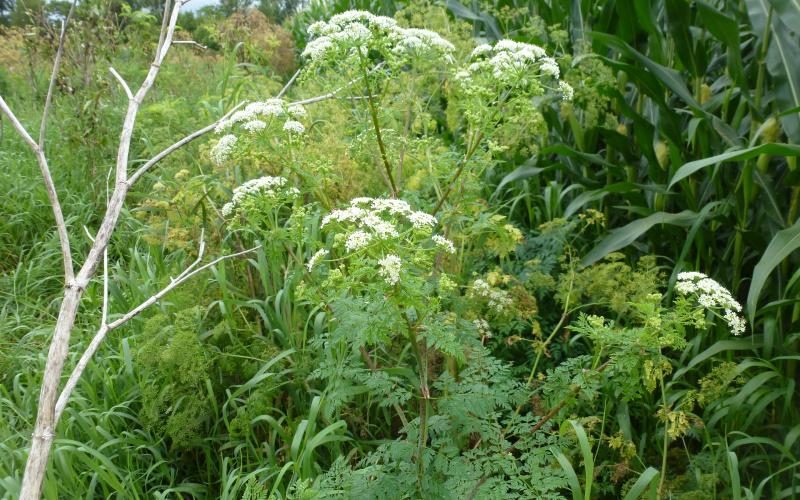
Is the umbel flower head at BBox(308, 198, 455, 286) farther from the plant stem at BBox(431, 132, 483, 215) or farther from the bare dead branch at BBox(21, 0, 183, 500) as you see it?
the plant stem at BBox(431, 132, 483, 215)

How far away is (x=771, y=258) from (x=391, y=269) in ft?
5.64

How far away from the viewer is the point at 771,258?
8.32 ft

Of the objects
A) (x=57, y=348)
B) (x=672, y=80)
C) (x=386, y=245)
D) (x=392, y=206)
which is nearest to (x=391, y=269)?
(x=386, y=245)

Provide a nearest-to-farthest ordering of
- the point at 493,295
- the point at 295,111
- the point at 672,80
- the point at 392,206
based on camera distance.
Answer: the point at 392,206, the point at 295,111, the point at 493,295, the point at 672,80

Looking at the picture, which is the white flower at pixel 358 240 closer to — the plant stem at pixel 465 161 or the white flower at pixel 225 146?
the plant stem at pixel 465 161

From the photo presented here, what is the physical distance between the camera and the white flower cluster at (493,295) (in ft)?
8.88

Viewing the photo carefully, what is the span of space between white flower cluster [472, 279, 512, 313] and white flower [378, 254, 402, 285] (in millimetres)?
1212

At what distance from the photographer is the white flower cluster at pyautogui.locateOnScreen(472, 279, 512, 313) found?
2.71m

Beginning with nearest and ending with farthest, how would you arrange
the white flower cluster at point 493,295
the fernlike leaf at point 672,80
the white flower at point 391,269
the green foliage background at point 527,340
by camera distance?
the white flower at point 391,269 → the green foliage background at point 527,340 → the white flower cluster at point 493,295 → the fernlike leaf at point 672,80

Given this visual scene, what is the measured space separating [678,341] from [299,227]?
1.15m

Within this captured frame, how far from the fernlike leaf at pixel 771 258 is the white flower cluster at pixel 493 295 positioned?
87 centimetres

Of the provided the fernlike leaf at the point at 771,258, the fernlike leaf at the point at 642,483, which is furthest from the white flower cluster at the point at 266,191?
the fernlike leaf at the point at 771,258

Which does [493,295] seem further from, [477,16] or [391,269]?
[477,16]

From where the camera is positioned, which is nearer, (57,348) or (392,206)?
(57,348)
